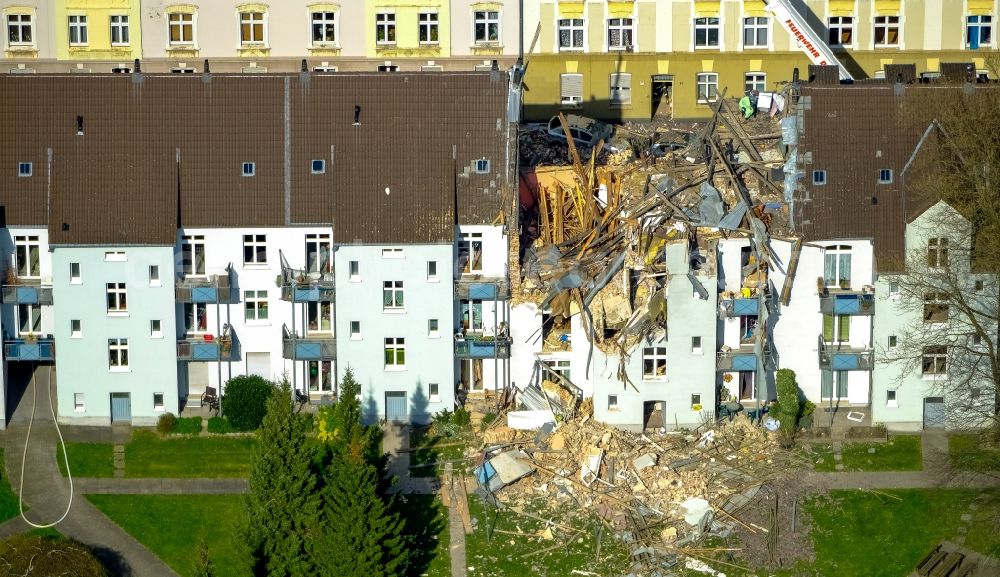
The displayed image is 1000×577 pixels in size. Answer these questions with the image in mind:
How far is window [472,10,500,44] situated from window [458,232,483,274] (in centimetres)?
2035

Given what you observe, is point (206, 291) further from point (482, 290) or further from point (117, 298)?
point (482, 290)

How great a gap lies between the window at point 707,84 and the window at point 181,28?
80.7ft

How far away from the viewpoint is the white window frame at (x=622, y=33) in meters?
122

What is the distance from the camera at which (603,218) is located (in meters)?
106

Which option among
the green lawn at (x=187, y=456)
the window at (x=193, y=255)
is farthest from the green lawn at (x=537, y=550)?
the window at (x=193, y=255)

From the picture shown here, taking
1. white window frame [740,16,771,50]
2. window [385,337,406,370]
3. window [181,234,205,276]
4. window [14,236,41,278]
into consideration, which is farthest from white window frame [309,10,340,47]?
window [385,337,406,370]

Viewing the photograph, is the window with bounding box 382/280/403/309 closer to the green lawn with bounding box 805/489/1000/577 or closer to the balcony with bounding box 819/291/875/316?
the balcony with bounding box 819/291/875/316

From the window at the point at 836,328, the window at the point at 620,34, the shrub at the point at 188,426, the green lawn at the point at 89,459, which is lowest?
the green lawn at the point at 89,459

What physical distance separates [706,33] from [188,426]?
3419cm

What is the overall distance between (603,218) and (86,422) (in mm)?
22923

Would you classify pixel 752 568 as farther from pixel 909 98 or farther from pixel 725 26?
pixel 725 26

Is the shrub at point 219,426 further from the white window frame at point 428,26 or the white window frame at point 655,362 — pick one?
the white window frame at point 428,26

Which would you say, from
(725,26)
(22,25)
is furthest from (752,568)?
(22,25)

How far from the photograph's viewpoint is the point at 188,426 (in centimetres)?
10331
